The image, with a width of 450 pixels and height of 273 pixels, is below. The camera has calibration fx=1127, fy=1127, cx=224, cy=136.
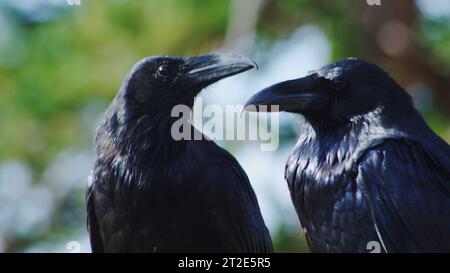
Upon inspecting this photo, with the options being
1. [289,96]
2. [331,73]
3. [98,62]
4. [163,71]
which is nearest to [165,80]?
[163,71]

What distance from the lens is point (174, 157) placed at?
20.4ft

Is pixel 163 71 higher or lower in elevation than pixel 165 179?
higher

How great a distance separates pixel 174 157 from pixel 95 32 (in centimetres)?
463

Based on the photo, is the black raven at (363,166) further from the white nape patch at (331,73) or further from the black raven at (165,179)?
the black raven at (165,179)

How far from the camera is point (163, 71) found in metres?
6.29

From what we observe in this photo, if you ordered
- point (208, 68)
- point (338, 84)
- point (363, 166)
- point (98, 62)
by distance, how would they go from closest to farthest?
point (363, 166)
point (338, 84)
point (208, 68)
point (98, 62)

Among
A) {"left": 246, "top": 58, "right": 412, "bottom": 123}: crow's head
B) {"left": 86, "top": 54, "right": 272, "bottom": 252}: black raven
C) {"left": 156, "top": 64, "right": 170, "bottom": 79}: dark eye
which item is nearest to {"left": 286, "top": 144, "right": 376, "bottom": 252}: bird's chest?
{"left": 246, "top": 58, "right": 412, "bottom": 123}: crow's head

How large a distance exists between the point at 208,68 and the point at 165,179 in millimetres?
681

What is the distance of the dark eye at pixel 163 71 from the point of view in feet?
20.6

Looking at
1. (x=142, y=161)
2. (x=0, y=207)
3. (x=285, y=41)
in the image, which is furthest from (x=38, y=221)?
(x=142, y=161)

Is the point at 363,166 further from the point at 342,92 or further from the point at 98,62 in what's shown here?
the point at 98,62

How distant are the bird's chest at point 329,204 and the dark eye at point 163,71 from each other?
0.87 metres
